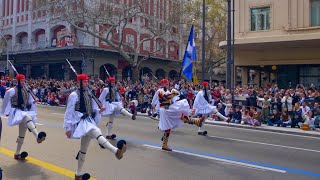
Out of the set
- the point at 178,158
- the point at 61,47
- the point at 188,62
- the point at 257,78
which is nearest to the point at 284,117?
the point at 188,62

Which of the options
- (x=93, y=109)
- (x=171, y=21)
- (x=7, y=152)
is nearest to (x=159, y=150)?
(x=93, y=109)

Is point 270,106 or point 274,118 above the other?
point 270,106

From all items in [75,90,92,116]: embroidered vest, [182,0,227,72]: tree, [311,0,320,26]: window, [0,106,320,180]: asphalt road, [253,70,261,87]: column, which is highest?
[182,0,227,72]: tree

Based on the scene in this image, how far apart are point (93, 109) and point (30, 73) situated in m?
44.0

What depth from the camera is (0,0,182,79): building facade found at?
3981 cm

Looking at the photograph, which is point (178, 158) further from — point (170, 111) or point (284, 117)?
point (284, 117)

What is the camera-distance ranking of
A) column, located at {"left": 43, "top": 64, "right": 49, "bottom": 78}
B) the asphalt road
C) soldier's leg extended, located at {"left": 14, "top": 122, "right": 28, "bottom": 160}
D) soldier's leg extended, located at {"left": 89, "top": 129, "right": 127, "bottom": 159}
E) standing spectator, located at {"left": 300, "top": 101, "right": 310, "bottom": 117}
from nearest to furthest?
soldier's leg extended, located at {"left": 89, "top": 129, "right": 127, "bottom": 159}
the asphalt road
soldier's leg extended, located at {"left": 14, "top": 122, "right": 28, "bottom": 160}
standing spectator, located at {"left": 300, "top": 101, "right": 310, "bottom": 117}
column, located at {"left": 43, "top": 64, "right": 49, "bottom": 78}

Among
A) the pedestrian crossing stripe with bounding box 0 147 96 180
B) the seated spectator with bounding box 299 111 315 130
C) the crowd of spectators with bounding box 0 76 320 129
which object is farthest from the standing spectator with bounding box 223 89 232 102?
the pedestrian crossing stripe with bounding box 0 147 96 180

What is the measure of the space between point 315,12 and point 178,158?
1995 cm

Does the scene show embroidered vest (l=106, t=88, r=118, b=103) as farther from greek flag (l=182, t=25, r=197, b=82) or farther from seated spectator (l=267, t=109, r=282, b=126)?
seated spectator (l=267, t=109, r=282, b=126)

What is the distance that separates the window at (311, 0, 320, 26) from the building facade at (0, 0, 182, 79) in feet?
50.6

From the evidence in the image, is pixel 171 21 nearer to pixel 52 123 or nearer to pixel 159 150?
pixel 52 123

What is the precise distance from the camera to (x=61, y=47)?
3981 centimetres

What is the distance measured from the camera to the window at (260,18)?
26.6 m
